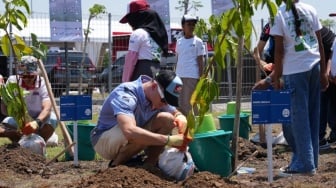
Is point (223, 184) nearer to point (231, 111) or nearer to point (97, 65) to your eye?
point (231, 111)

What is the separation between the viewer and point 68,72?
13.8m

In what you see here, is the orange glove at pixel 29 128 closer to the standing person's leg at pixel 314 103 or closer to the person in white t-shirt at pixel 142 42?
the person in white t-shirt at pixel 142 42

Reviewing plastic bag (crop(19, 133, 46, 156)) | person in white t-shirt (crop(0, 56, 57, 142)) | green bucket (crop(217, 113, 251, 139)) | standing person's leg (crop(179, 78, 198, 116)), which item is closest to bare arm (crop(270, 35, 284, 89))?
green bucket (crop(217, 113, 251, 139))

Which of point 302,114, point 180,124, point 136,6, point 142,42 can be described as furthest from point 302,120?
point 136,6

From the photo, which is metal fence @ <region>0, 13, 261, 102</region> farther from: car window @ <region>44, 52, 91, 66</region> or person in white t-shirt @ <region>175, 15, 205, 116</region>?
person in white t-shirt @ <region>175, 15, 205, 116</region>

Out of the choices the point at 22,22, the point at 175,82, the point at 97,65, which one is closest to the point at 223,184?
the point at 175,82

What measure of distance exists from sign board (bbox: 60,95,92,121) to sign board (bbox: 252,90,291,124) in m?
1.92

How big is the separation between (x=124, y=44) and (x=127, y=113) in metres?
10.0

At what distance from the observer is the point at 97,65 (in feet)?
48.1

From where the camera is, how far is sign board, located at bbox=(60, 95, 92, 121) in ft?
20.1

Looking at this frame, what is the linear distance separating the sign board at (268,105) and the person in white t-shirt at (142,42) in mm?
1945

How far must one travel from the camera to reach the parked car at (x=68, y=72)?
13.8 metres

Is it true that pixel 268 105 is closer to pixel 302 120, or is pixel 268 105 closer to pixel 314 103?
pixel 302 120

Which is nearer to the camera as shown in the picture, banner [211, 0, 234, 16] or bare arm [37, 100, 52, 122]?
bare arm [37, 100, 52, 122]
